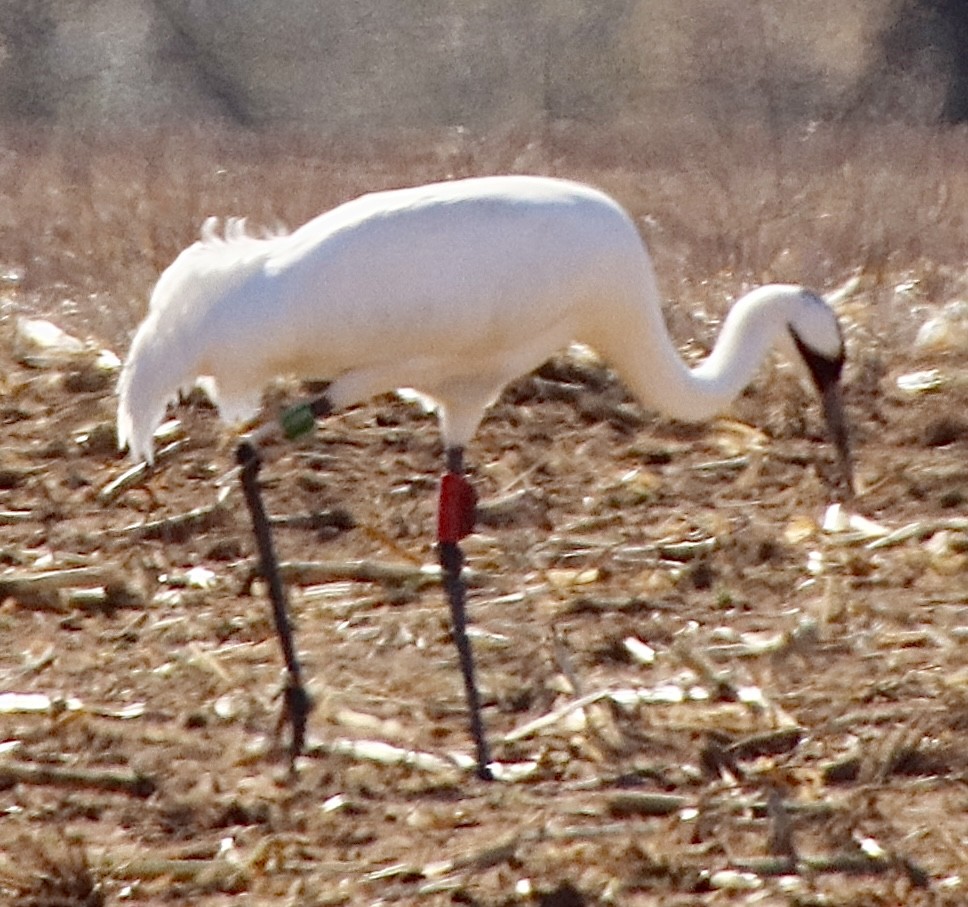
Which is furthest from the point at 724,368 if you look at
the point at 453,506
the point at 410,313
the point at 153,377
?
the point at 153,377

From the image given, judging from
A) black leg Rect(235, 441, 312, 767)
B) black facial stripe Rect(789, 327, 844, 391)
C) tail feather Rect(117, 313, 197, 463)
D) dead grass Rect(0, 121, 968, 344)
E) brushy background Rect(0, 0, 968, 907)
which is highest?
tail feather Rect(117, 313, 197, 463)

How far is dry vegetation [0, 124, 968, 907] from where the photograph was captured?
15.0 feet

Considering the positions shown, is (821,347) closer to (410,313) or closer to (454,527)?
(454,527)

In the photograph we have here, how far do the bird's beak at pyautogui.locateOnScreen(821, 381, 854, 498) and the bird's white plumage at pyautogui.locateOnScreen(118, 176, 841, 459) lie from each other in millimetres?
664

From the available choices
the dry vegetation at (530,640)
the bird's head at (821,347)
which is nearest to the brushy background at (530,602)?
the dry vegetation at (530,640)

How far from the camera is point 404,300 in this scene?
524 centimetres

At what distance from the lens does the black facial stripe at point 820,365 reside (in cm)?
604

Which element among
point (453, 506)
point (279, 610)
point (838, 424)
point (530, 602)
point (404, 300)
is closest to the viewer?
point (404, 300)

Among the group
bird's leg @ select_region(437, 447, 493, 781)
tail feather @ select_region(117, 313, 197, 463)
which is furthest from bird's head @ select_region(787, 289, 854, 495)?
tail feather @ select_region(117, 313, 197, 463)

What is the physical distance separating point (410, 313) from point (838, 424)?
1.58 metres

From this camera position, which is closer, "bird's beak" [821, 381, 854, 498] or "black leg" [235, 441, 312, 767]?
"black leg" [235, 441, 312, 767]

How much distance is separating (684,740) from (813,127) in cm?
962

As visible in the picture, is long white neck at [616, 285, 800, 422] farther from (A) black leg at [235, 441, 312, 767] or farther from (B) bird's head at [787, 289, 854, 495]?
(A) black leg at [235, 441, 312, 767]

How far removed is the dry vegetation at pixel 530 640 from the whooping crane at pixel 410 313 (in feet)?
1.12
